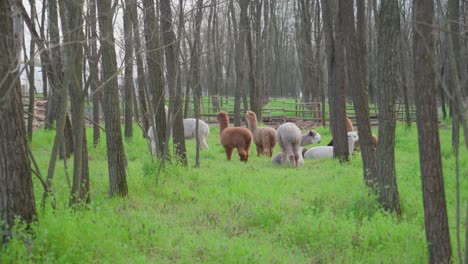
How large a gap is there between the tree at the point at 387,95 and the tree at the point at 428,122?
191cm

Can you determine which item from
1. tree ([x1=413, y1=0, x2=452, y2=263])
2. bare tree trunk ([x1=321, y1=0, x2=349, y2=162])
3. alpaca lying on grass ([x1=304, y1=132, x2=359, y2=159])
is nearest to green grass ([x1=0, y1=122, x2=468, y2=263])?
tree ([x1=413, y1=0, x2=452, y2=263])

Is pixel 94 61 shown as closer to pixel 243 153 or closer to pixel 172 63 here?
pixel 172 63

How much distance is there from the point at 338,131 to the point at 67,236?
7.76 meters

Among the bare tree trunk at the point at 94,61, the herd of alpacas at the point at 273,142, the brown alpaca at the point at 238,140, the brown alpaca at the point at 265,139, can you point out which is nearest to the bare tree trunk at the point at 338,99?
the herd of alpacas at the point at 273,142

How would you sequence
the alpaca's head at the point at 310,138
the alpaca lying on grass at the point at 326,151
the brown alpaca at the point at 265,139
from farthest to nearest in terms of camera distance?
1. the alpaca's head at the point at 310,138
2. the brown alpaca at the point at 265,139
3. the alpaca lying on grass at the point at 326,151

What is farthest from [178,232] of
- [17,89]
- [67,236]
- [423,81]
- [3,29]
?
[423,81]

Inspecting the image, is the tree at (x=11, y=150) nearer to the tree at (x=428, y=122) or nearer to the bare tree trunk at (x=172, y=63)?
the tree at (x=428, y=122)

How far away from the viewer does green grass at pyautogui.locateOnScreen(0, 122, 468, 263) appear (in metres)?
4.34

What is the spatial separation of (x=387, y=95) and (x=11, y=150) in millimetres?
4224

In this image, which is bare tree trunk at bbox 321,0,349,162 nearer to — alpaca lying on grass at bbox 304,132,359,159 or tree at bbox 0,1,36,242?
alpaca lying on grass at bbox 304,132,359,159

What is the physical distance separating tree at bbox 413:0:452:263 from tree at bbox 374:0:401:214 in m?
1.91

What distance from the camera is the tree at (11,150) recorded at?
4180 mm

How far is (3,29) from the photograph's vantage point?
13.7ft

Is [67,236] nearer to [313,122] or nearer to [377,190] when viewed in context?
[377,190]
